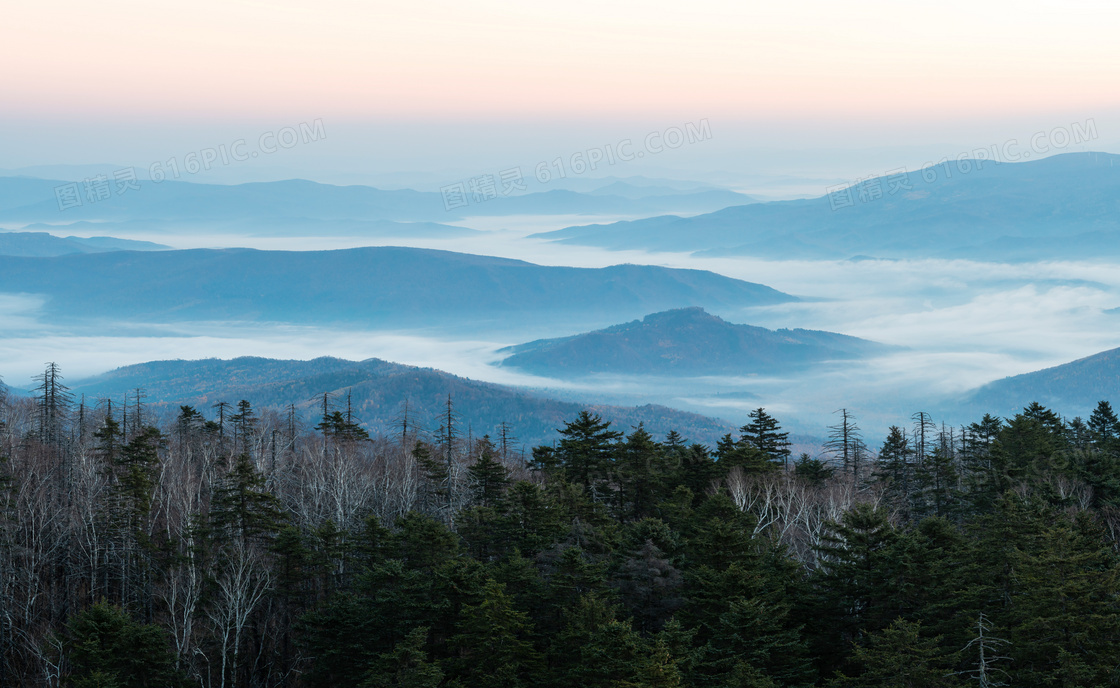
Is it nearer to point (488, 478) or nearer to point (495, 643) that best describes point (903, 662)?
point (495, 643)

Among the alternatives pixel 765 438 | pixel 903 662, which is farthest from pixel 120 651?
pixel 765 438

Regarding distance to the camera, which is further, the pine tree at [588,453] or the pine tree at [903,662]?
the pine tree at [588,453]

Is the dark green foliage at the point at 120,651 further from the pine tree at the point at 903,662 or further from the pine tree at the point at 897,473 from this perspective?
the pine tree at the point at 897,473

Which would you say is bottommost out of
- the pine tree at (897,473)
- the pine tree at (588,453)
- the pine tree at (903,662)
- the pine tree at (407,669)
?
the pine tree at (407,669)

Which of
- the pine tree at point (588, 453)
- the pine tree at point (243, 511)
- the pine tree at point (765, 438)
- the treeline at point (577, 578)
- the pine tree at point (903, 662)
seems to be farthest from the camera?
the pine tree at point (765, 438)

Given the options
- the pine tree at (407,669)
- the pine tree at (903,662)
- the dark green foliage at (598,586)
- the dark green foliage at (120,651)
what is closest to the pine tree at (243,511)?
the dark green foliage at (598,586)

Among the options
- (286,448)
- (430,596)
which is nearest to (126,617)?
(430,596)

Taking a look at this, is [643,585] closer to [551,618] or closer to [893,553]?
[551,618]

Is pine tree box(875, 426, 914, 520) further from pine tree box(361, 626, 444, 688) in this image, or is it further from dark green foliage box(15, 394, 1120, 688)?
pine tree box(361, 626, 444, 688)
